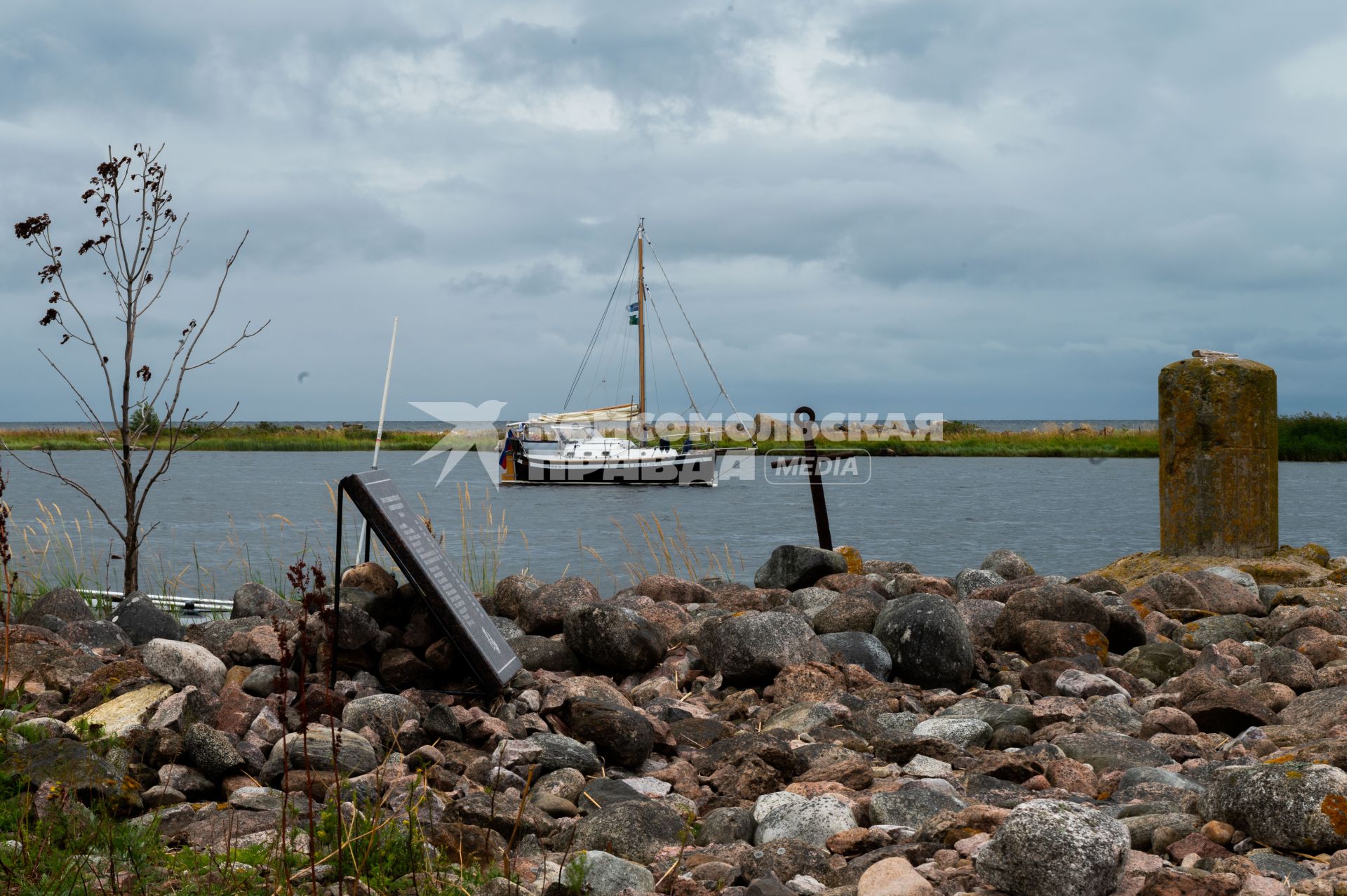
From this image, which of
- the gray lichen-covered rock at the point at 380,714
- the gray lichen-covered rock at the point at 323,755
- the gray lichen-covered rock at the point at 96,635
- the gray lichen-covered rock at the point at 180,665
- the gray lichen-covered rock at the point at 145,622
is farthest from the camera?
the gray lichen-covered rock at the point at 145,622

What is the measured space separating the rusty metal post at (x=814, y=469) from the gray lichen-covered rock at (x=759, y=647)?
12.4 feet

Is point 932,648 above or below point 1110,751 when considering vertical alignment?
above

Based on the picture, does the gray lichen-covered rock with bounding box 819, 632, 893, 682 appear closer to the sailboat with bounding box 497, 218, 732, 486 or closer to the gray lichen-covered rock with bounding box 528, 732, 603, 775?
the gray lichen-covered rock with bounding box 528, 732, 603, 775

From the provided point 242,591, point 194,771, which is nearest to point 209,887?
point 194,771

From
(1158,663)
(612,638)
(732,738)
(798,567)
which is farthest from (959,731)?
(798,567)

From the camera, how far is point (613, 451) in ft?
126

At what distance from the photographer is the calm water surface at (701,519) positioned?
14.6m

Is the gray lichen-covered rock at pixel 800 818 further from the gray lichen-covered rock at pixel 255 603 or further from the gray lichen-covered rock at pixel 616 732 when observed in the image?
the gray lichen-covered rock at pixel 255 603

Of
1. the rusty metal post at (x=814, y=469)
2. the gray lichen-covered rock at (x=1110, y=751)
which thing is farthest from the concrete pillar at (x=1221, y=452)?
the gray lichen-covered rock at (x=1110, y=751)

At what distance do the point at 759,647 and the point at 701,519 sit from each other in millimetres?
21346

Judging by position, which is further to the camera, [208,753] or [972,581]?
[972,581]

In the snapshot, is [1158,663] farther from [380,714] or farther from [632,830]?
[380,714]

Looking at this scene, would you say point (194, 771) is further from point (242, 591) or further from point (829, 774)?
point (242, 591)

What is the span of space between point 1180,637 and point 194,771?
6.70 m
